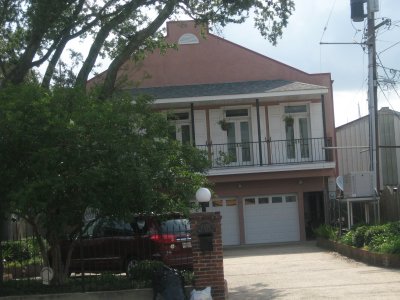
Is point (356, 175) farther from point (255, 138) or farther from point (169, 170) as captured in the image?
point (169, 170)

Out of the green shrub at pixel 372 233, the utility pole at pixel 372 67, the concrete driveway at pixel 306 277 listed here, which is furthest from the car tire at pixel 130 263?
the utility pole at pixel 372 67

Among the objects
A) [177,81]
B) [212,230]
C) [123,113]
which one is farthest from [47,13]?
[177,81]

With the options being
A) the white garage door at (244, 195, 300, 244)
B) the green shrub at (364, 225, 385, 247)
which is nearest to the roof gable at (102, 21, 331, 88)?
the white garage door at (244, 195, 300, 244)

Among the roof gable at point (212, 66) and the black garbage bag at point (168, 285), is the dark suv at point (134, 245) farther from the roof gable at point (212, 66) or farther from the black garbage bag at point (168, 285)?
the roof gable at point (212, 66)

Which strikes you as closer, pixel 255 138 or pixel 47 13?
pixel 47 13

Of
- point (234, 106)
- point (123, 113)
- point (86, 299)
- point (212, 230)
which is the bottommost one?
point (86, 299)

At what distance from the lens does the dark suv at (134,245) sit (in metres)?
13.9

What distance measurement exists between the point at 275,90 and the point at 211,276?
14.8 meters

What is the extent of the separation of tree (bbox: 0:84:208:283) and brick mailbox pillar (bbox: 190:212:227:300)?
0.95 meters

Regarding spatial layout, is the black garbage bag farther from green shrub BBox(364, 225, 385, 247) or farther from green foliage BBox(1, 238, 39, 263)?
green shrub BBox(364, 225, 385, 247)

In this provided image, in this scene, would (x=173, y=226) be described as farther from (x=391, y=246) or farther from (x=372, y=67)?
(x=372, y=67)

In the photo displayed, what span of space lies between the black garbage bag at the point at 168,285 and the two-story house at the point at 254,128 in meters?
14.4

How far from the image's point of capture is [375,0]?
70.8 ft

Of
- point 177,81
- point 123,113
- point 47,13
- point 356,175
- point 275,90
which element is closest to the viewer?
point 123,113
